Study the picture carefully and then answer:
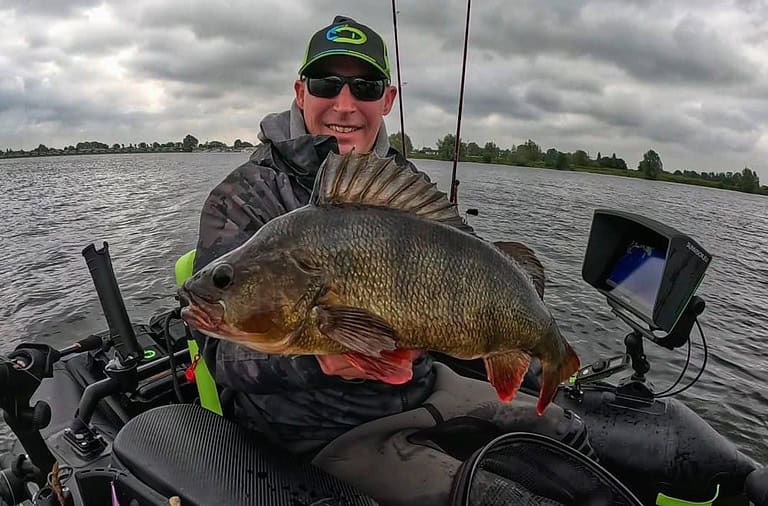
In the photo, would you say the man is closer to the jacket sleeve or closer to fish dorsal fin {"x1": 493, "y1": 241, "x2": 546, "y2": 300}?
the jacket sleeve

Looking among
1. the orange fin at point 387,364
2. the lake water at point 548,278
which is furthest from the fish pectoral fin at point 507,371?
the lake water at point 548,278

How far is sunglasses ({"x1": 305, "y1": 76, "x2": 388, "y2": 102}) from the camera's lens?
3160 millimetres

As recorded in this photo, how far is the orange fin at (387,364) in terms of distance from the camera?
6.00ft

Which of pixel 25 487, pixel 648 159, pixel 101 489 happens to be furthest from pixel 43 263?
pixel 648 159

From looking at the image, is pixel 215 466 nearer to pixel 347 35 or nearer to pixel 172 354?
pixel 172 354

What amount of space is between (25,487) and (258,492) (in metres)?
2.07

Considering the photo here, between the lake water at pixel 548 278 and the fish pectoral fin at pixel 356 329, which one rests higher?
the fish pectoral fin at pixel 356 329

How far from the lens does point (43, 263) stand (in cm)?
1432

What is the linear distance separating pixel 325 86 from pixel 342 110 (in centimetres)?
17

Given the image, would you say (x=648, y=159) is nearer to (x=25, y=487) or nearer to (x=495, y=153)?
(x=495, y=153)

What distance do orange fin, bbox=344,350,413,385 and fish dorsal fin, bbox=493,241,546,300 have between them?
719mm

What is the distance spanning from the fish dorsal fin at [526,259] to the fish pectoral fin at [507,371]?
324mm

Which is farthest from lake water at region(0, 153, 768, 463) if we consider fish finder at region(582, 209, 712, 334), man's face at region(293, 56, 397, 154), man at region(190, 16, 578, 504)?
fish finder at region(582, 209, 712, 334)

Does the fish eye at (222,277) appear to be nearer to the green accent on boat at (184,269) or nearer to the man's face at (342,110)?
the green accent on boat at (184,269)
